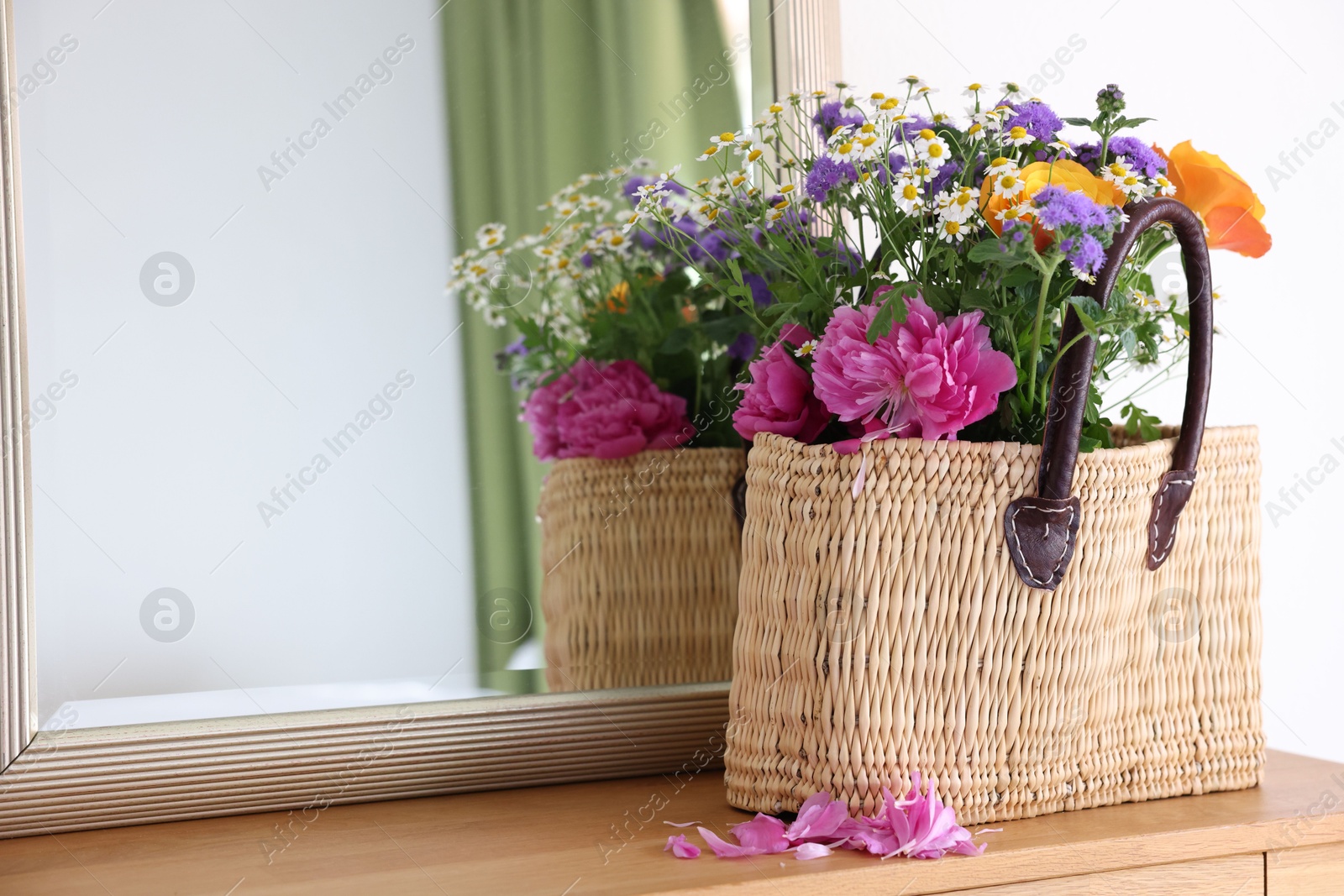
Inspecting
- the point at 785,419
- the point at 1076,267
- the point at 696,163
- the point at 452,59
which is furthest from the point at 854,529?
the point at 452,59

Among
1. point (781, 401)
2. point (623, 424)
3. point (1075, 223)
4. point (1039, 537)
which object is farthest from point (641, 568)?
point (1075, 223)

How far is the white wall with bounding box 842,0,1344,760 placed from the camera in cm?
116

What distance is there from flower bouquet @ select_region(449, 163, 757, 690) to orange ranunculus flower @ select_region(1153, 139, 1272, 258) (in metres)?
0.34

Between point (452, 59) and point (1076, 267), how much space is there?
52 centimetres

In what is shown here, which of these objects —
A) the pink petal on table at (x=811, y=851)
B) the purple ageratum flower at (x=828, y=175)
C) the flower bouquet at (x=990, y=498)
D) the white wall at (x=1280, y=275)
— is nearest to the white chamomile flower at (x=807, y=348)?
the flower bouquet at (x=990, y=498)

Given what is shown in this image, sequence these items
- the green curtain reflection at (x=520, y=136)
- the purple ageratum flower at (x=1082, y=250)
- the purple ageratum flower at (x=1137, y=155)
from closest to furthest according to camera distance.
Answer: the purple ageratum flower at (x=1082, y=250) < the purple ageratum flower at (x=1137, y=155) < the green curtain reflection at (x=520, y=136)

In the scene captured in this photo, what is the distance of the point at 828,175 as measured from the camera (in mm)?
696

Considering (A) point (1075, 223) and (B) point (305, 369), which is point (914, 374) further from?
(B) point (305, 369)

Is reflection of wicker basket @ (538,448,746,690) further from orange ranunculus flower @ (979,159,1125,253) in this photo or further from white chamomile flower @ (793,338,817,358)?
orange ranunculus flower @ (979,159,1125,253)

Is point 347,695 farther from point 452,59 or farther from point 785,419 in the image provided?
point 452,59

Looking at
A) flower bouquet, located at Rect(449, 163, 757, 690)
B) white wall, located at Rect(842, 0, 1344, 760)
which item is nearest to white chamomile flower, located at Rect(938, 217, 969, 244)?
flower bouquet, located at Rect(449, 163, 757, 690)

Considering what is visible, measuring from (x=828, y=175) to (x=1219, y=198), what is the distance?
286mm

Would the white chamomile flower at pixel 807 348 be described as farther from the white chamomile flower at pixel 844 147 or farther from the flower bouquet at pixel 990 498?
the white chamomile flower at pixel 844 147

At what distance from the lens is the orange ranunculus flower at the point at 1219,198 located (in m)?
0.73
